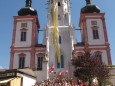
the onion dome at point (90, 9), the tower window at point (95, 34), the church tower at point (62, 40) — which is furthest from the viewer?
the onion dome at point (90, 9)

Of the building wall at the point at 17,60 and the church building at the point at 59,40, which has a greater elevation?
the church building at the point at 59,40

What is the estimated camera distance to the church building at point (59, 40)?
37719mm

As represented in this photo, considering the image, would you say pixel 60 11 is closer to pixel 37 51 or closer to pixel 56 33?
pixel 56 33

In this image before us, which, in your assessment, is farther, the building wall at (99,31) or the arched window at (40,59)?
the building wall at (99,31)

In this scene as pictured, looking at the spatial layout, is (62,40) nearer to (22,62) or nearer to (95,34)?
(95,34)

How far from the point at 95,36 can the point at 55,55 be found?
930 cm

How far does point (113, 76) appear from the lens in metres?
28.9

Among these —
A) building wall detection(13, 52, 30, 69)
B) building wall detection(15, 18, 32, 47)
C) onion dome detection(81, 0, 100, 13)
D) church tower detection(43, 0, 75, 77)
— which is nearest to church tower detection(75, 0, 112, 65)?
onion dome detection(81, 0, 100, 13)

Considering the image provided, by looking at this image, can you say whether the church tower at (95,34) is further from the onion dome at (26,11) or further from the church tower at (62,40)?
the onion dome at (26,11)

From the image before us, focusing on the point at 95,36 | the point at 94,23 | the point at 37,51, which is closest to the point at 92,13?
Result: the point at 94,23

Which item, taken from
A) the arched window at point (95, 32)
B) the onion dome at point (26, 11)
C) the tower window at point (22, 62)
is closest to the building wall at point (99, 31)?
the arched window at point (95, 32)

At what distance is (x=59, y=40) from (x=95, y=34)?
755 centimetres

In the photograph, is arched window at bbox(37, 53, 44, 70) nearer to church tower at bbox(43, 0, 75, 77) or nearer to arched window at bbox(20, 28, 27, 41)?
church tower at bbox(43, 0, 75, 77)

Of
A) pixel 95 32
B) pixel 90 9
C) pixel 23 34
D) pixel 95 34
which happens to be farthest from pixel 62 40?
pixel 90 9
